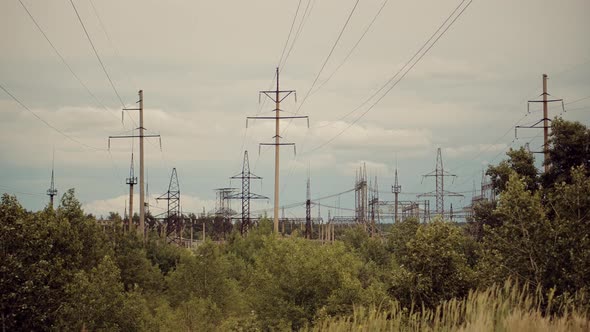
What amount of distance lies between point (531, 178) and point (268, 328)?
2321 cm

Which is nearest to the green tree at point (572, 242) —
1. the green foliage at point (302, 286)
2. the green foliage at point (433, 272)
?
the green foliage at point (433, 272)

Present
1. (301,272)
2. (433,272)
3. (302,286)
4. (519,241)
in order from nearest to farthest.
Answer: (519,241), (433,272), (302,286), (301,272)

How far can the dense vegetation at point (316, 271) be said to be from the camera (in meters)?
29.7

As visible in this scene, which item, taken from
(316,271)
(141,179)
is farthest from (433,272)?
(141,179)

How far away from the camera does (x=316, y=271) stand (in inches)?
2066

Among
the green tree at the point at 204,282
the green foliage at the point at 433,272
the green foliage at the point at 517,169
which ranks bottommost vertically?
the green tree at the point at 204,282

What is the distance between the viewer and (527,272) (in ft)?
101

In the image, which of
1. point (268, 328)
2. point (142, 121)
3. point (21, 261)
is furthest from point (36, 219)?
point (142, 121)

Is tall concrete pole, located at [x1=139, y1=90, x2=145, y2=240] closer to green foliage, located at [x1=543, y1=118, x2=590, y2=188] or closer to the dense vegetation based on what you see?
the dense vegetation

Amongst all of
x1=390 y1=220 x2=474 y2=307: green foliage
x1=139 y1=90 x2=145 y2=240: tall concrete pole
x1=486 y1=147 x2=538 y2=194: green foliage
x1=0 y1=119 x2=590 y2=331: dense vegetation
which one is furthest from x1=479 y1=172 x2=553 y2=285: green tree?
x1=139 y1=90 x2=145 y2=240: tall concrete pole

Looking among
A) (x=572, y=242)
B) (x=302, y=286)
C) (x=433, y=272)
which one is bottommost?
(x=302, y=286)

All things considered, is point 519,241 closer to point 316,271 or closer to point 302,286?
point 316,271

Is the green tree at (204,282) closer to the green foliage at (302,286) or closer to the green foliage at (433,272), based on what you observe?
the green foliage at (302,286)

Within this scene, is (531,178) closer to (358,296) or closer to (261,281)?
(358,296)
